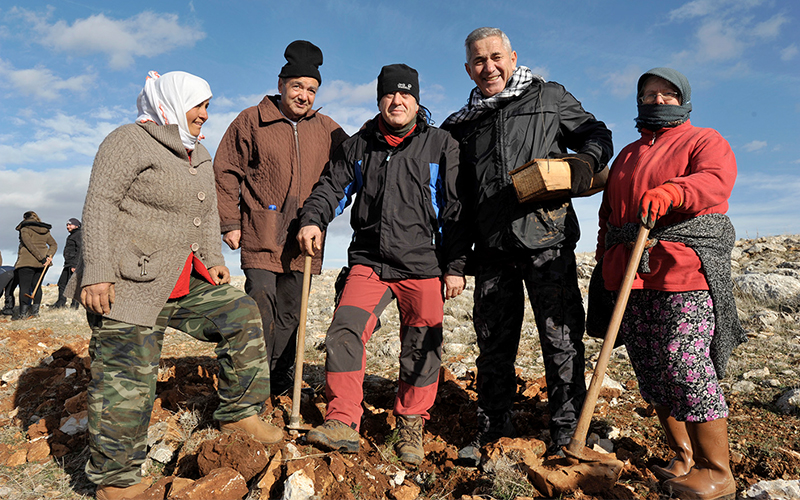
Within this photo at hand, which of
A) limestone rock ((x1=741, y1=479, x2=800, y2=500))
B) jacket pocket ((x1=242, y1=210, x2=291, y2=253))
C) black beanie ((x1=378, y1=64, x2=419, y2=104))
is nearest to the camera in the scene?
limestone rock ((x1=741, y1=479, x2=800, y2=500))

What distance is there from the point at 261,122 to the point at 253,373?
→ 2.04 metres

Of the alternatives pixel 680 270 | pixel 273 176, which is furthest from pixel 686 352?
pixel 273 176

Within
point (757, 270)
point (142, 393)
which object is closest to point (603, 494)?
point (142, 393)

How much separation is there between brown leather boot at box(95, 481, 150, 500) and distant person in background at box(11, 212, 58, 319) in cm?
1133

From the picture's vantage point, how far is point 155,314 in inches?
120

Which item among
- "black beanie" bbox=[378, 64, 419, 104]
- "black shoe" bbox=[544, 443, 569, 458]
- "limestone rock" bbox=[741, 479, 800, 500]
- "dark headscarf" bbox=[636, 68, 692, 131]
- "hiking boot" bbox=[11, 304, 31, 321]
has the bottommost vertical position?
"hiking boot" bbox=[11, 304, 31, 321]

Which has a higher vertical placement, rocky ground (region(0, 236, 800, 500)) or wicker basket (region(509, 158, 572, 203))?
wicker basket (region(509, 158, 572, 203))

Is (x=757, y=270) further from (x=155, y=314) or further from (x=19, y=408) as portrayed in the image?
(x=19, y=408)

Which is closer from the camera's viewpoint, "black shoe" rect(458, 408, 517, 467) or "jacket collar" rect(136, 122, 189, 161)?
"jacket collar" rect(136, 122, 189, 161)

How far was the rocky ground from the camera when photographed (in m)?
2.76

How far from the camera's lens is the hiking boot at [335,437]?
2982 millimetres

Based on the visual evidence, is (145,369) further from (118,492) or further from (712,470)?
(712,470)

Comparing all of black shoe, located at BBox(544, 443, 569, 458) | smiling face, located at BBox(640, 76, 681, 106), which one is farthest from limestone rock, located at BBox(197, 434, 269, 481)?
smiling face, located at BBox(640, 76, 681, 106)

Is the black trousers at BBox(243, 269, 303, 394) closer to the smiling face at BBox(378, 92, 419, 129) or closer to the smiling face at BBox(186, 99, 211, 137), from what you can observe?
the smiling face at BBox(186, 99, 211, 137)
